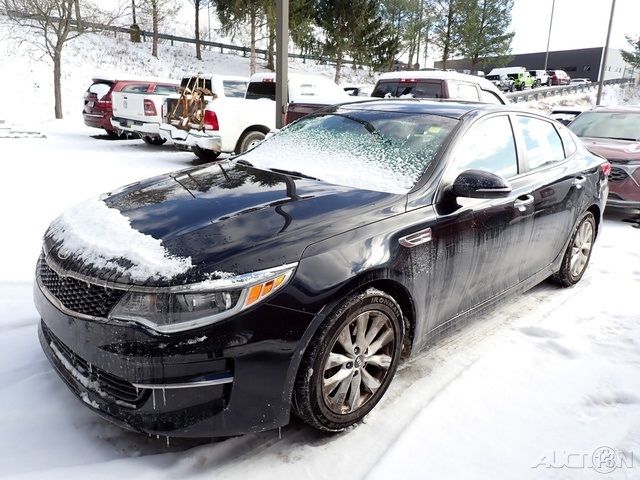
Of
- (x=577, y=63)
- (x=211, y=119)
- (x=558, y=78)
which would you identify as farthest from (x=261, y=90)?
(x=577, y=63)

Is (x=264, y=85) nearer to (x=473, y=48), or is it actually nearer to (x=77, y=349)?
(x=77, y=349)

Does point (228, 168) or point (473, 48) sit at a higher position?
point (473, 48)

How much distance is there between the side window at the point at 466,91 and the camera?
28.0 ft

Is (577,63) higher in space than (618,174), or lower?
higher

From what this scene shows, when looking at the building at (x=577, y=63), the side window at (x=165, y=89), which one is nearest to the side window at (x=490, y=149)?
the side window at (x=165, y=89)

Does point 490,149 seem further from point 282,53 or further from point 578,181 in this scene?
point 282,53

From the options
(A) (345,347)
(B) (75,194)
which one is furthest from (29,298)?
(B) (75,194)

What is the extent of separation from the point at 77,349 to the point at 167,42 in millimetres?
39808

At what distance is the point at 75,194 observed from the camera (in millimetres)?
7000

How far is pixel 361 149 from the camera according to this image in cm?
323

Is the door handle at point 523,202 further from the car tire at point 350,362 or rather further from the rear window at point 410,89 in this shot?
the rear window at point 410,89

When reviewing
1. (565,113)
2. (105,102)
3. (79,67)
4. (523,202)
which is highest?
(79,67)

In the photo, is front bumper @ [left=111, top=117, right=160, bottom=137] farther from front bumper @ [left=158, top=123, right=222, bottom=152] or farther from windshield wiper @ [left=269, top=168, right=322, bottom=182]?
windshield wiper @ [left=269, top=168, right=322, bottom=182]

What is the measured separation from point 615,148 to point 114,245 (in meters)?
7.53
